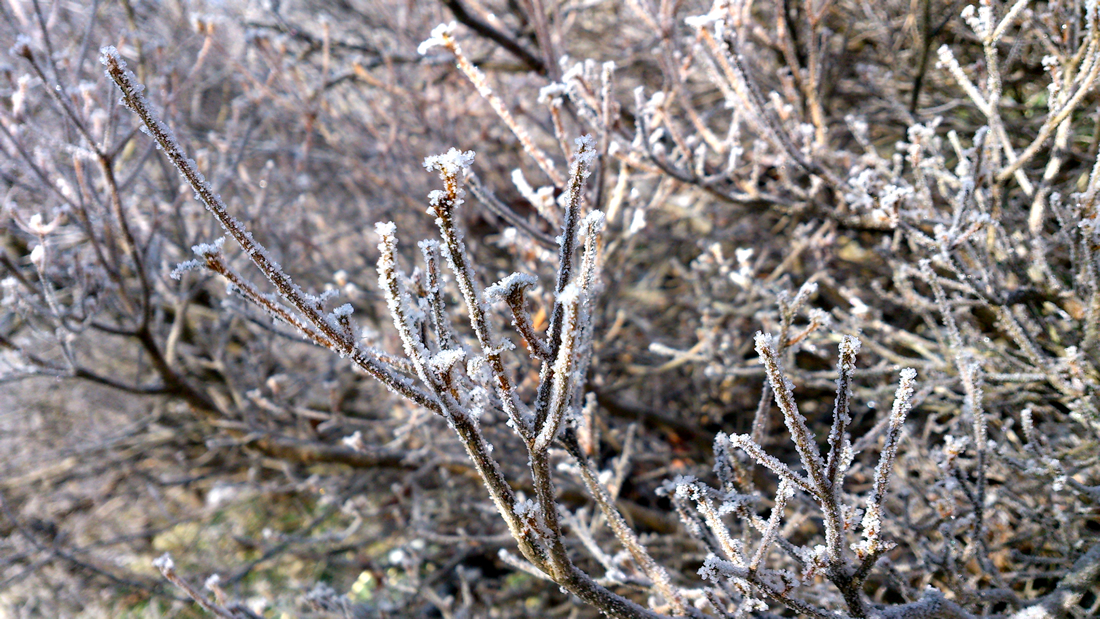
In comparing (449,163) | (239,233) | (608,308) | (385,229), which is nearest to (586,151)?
(449,163)

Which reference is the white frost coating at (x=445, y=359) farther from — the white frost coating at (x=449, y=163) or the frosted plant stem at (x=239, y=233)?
the white frost coating at (x=449, y=163)

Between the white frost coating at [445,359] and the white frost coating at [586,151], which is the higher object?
the white frost coating at [586,151]

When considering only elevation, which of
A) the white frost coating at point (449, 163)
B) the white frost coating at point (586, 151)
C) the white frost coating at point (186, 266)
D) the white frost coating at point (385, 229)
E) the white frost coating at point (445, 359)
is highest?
the white frost coating at point (586, 151)

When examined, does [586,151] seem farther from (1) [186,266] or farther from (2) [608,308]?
(2) [608,308]

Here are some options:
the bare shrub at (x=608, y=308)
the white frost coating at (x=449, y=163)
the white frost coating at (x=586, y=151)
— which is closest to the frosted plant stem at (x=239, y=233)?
the bare shrub at (x=608, y=308)

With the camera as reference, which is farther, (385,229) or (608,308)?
(608,308)

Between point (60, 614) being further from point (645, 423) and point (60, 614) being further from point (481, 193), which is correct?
point (481, 193)

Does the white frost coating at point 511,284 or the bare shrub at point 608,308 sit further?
the bare shrub at point 608,308

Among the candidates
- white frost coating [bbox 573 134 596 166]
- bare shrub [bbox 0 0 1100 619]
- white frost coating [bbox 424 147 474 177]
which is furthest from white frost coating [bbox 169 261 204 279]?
white frost coating [bbox 573 134 596 166]

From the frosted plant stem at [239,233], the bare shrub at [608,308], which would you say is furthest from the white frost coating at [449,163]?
the frosted plant stem at [239,233]

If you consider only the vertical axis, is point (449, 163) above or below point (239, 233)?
above

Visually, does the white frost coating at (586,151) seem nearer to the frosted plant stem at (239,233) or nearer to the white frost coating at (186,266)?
the frosted plant stem at (239,233)

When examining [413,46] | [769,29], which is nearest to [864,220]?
[769,29]
